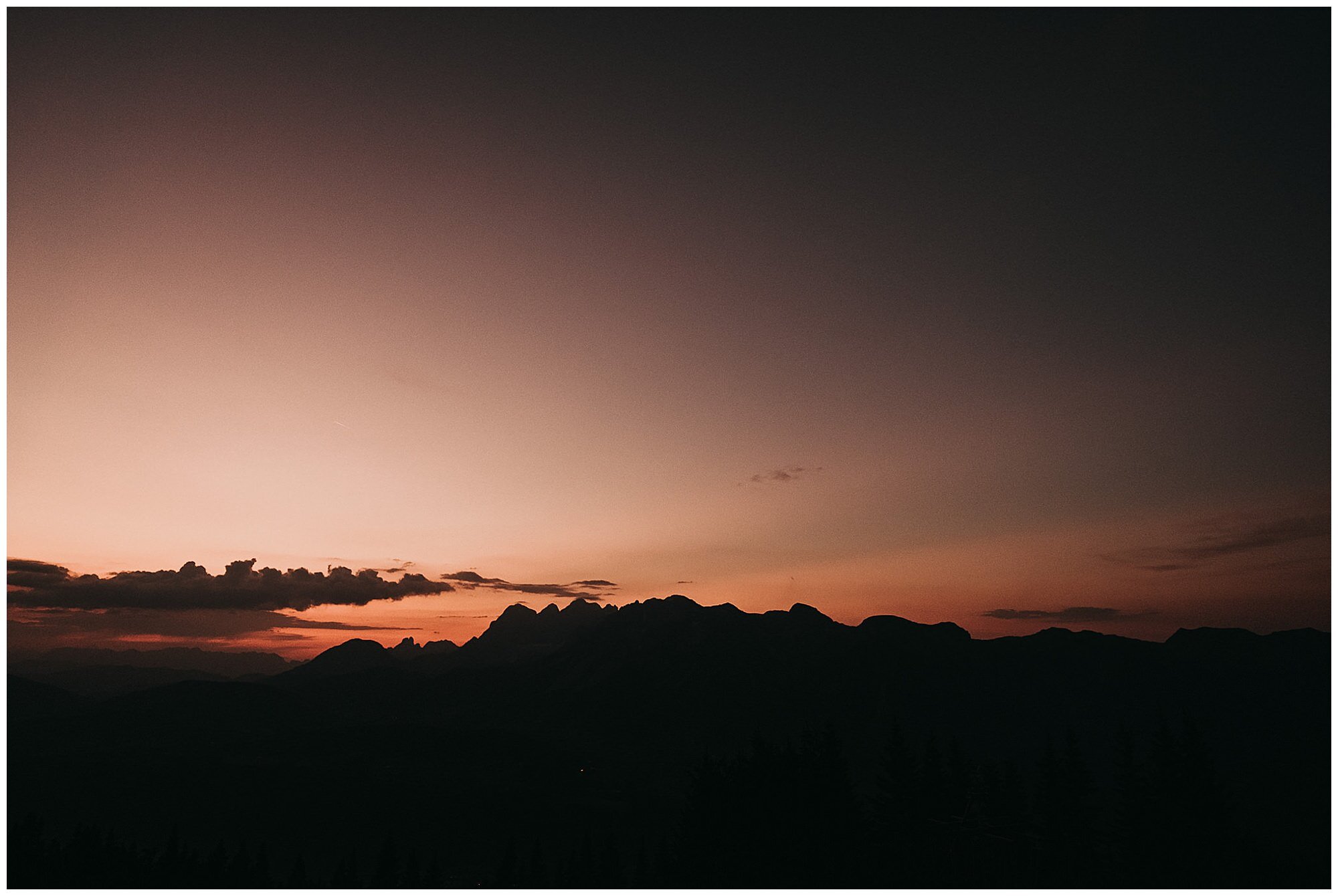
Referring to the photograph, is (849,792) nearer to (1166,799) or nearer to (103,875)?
(1166,799)

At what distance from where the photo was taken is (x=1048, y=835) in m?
65.6

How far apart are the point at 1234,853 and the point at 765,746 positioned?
39.1 meters

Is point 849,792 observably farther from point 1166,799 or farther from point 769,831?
point 1166,799

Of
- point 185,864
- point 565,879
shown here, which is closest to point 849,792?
point 565,879

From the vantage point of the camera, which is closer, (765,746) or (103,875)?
(765,746)

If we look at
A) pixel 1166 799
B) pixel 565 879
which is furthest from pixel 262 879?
pixel 1166 799

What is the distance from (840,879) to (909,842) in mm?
8161

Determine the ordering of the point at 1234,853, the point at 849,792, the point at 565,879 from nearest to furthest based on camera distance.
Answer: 1. the point at 1234,853
2. the point at 849,792
3. the point at 565,879

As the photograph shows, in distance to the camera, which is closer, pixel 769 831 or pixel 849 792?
pixel 769 831

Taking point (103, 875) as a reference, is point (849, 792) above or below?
above

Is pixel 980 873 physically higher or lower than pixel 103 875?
higher

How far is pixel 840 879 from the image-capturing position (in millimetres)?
60281

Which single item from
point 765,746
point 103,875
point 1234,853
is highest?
point 765,746

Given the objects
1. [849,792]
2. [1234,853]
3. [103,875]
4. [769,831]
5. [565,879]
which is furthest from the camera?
[103,875]
